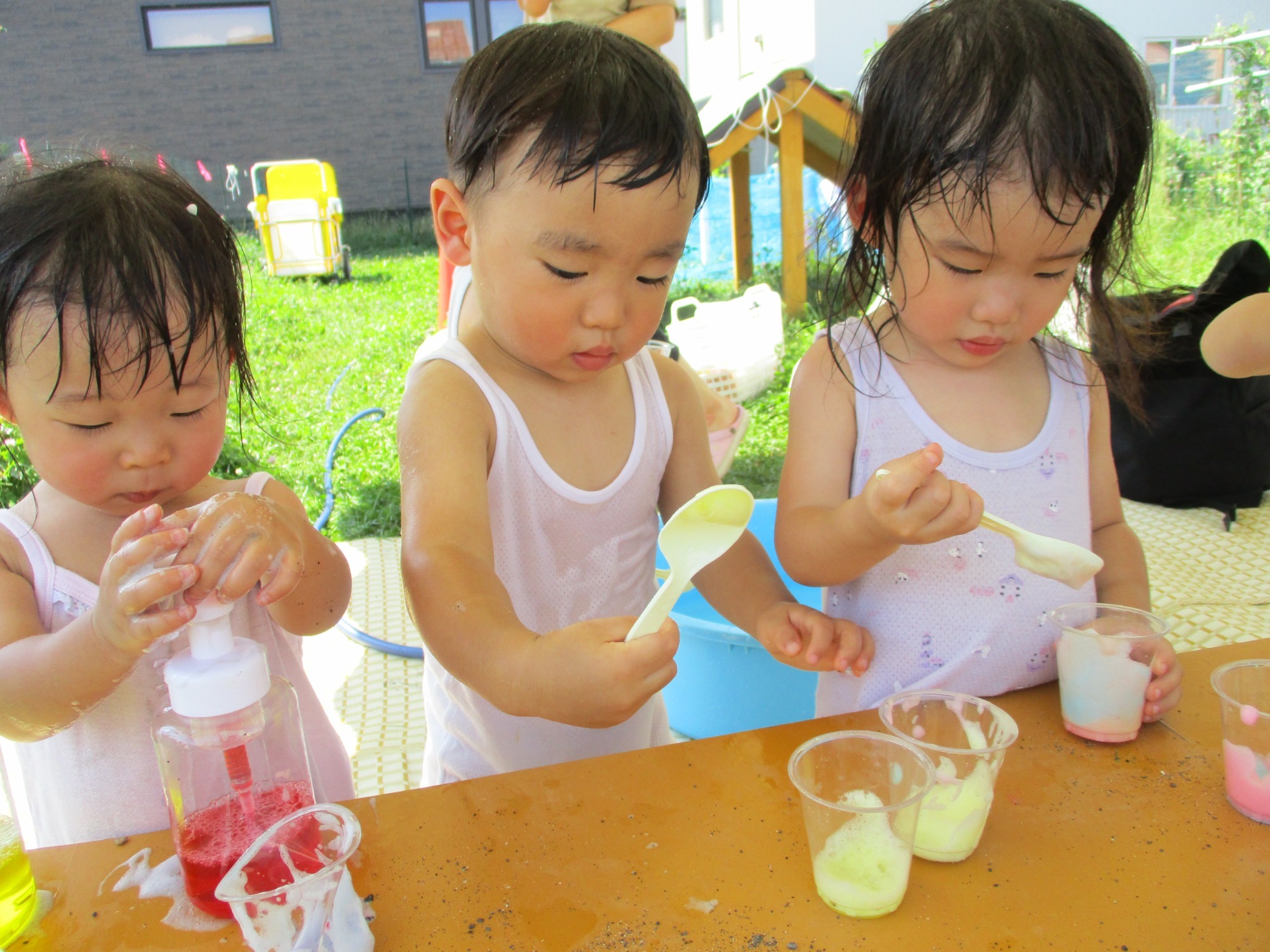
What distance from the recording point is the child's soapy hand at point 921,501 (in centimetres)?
84

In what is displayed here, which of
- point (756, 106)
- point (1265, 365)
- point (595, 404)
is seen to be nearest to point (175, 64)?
point (756, 106)

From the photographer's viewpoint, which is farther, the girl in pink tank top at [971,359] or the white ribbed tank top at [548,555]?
the white ribbed tank top at [548,555]

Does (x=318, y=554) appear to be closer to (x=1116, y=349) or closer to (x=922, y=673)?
(x=922, y=673)

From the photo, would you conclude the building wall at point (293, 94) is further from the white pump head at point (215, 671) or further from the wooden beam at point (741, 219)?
the white pump head at point (215, 671)

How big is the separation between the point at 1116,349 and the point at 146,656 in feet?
4.23

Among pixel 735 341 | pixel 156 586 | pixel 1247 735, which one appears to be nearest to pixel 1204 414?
pixel 735 341

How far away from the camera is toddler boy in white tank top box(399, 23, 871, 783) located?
2.76 feet

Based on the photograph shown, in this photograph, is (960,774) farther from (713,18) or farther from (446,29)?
(446,29)

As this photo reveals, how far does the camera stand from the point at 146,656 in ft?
3.24

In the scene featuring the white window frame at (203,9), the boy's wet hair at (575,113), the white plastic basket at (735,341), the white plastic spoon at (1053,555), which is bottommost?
the white plastic basket at (735,341)

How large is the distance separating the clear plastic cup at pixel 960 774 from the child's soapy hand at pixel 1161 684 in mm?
199

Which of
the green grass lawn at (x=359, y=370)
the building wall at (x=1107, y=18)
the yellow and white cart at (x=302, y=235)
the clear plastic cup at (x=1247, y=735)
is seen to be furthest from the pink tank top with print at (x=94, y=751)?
the building wall at (x=1107, y=18)

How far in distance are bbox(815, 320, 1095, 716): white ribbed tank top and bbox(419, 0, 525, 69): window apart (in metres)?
10.8

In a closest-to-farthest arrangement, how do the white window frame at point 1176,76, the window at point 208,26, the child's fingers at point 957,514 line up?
the child's fingers at point 957,514 < the white window frame at point 1176,76 < the window at point 208,26
